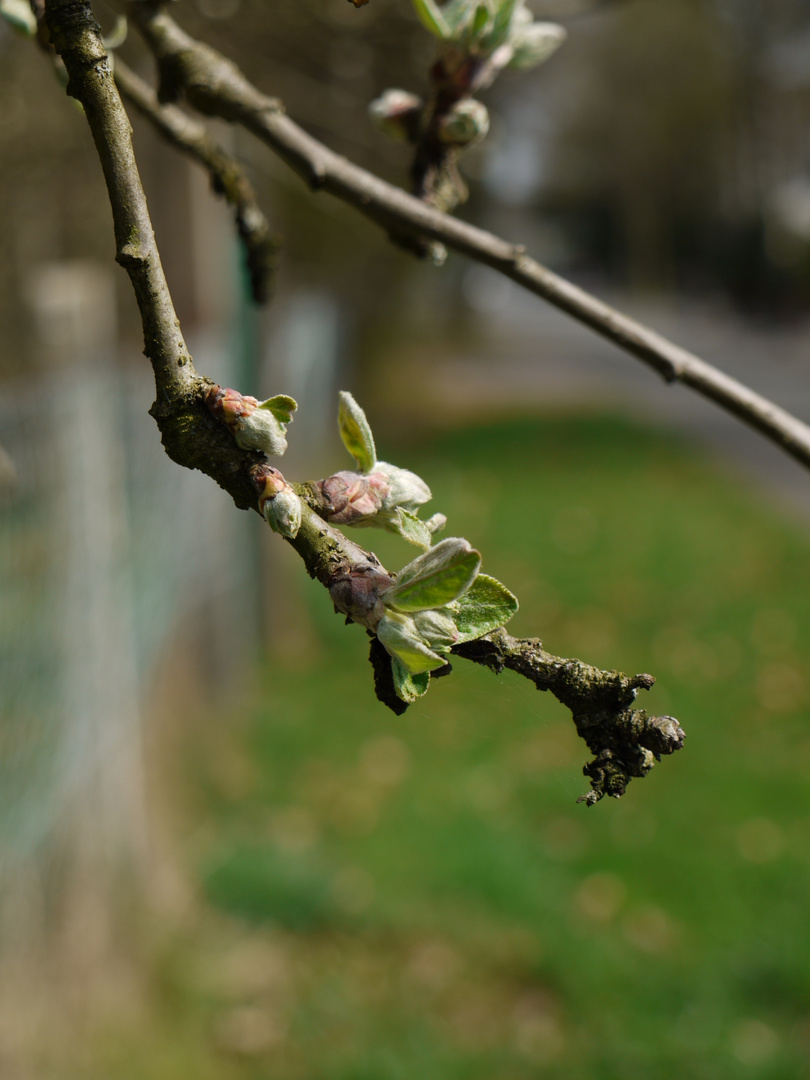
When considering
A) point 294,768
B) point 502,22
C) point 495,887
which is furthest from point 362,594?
point 294,768

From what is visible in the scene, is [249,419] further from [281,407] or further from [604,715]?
[604,715]

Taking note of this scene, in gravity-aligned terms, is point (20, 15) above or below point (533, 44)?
below

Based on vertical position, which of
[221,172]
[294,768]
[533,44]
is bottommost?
[221,172]

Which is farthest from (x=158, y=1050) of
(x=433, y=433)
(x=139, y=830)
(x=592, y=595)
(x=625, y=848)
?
(x=433, y=433)

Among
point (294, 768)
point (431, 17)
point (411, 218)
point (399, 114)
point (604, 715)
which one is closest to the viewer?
point (604, 715)

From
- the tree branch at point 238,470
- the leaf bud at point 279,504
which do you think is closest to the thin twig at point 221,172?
the tree branch at point 238,470

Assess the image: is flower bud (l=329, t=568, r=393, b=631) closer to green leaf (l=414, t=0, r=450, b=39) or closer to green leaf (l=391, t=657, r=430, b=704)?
green leaf (l=391, t=657, r=430, b=704)

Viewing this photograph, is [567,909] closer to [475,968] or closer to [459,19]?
[475,968]
